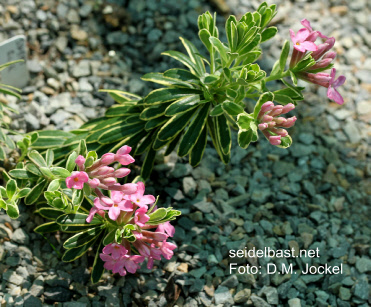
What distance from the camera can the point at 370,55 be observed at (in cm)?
341

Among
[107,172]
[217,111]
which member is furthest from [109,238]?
[217,111]

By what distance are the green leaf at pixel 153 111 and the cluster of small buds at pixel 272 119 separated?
18.6 inches

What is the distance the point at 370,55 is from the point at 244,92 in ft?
6.04

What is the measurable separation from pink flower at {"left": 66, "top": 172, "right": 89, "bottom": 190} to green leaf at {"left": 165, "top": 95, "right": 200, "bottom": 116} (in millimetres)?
467

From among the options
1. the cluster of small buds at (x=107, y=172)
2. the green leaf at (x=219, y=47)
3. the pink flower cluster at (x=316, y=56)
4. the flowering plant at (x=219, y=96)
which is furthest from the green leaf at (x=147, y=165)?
the pink flower cluster at (x=316, y=56)

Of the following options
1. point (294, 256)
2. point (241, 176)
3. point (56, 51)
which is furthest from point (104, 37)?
point (294, 256)

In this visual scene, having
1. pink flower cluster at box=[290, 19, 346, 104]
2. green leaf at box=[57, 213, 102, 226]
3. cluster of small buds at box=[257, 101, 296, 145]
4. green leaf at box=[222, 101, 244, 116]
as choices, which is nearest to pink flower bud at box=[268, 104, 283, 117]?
cluster of small buds at box=[257, 101, 296, 145]

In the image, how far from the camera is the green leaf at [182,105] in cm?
201

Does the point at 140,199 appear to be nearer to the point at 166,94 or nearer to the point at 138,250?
the point at 138,250

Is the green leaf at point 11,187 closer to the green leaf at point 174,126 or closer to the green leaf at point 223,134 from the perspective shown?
the green leaf at point 174,126

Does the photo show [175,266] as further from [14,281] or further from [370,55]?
[370,55]

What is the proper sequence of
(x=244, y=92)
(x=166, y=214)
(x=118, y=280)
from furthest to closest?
(x=118, y=280) < (x=244, y=92) < (x=166, y=214)

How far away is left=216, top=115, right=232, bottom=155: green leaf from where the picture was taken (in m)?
2.08

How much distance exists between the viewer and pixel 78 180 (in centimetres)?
173
